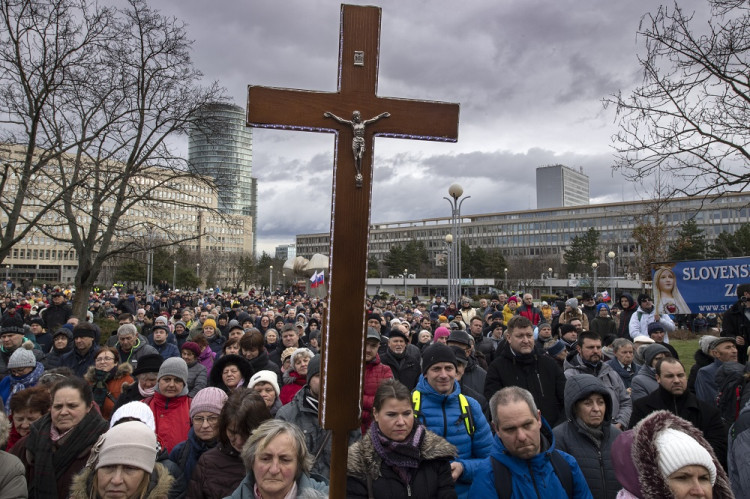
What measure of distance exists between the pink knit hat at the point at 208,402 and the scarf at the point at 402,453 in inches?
50.7

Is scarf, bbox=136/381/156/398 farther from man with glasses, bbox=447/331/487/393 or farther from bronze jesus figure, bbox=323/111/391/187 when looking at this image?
bronze jesus figure, bbox=323/111/391/187

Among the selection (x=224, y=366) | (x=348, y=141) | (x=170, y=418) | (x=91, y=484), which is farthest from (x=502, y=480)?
(x=224, y=366)

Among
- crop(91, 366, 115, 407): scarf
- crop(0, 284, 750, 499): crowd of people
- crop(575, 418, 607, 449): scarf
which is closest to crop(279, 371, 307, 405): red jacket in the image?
crop(0, 284, 750, 499): crowd of people

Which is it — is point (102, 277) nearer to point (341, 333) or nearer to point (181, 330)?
point (181, 330)

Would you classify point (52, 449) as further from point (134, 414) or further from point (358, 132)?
point (358, 132)

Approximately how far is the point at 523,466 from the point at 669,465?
672mm

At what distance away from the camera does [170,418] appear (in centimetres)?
427

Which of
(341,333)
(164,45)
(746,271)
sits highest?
(164,45)

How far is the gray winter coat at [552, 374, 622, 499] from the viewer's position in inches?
121

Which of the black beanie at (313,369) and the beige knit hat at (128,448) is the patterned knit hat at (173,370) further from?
the beige knit hat at (128,448)

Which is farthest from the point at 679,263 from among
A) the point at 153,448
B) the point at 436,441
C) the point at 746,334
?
the point at 153,448

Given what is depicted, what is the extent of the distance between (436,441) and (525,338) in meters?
2.40

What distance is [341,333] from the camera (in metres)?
2.26

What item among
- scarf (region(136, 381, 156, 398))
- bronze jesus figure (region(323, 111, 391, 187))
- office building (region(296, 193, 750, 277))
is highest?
office building (region(296, 193, 750, 277))
